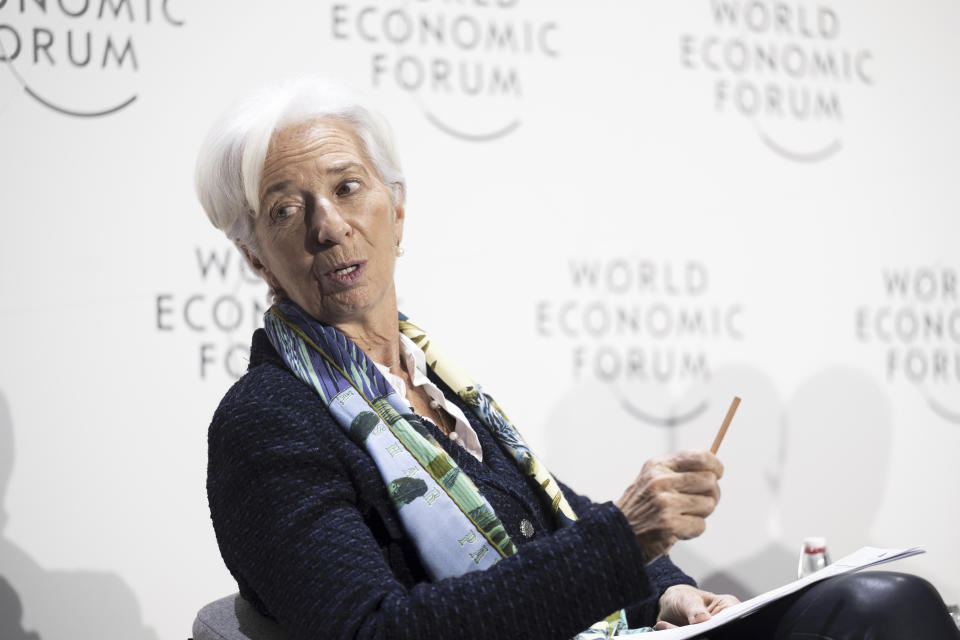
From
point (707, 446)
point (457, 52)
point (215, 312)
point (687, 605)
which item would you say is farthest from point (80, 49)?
point (707, 446)

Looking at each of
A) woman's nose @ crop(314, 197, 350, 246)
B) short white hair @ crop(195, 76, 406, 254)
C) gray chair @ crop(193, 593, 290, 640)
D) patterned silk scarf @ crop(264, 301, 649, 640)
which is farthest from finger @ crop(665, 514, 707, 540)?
short white hair @ crop(195, 76, 406, 254)

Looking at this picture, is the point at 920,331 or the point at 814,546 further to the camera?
the point at 920,331

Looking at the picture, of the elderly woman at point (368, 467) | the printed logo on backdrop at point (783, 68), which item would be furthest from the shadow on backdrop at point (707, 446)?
the elderly woman at point (368, 467)

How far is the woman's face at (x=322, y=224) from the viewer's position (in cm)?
156

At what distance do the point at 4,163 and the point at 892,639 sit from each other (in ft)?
7.15

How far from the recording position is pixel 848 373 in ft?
11.0

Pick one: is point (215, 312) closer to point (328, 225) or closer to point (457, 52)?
point (457, 52)

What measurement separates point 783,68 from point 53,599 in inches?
102

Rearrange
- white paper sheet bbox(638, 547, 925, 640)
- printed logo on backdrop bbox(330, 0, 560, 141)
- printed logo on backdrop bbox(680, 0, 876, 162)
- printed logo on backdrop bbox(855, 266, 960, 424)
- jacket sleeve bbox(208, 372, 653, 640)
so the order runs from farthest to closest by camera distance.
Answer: printed logo on backdrop bbox(855, 266, 960, 424)
printed logo on backdrop bbox(680, 0, 876, 162)
printed logo on backdrop bbox(330, 0, 560, 141)
white paper sheet bbox(638, 547, 925, 640)
jacket sleeve bbox(208, 372, 653, 640)

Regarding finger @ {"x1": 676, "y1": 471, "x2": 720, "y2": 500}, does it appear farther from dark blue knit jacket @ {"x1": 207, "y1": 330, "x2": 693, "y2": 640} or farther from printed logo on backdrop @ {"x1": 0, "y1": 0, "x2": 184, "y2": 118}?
printed logo on backdrop @ {"x1": 0, "y1": 0, "x2": 184, "y2": 118}

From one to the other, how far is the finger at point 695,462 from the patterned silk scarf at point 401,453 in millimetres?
274

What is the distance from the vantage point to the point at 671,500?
1.25 metres

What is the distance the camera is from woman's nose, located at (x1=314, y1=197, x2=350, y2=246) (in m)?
1.55

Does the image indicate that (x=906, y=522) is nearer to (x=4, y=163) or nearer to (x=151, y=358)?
(x=151, y=358)
